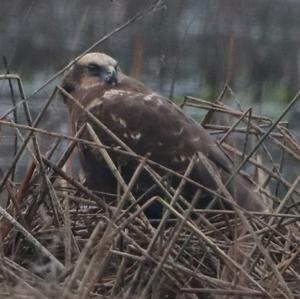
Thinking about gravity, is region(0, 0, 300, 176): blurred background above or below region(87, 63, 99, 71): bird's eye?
below

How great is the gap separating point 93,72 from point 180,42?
2032 mm

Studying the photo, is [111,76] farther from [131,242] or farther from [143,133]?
[131,242]

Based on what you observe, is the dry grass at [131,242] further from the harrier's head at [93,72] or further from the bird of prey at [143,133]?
the harrier's head at [93,72]

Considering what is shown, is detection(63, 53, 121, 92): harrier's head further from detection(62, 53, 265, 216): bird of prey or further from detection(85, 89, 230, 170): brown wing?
detection(85, 89, 230, 170): brown wing

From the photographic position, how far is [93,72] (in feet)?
15.4

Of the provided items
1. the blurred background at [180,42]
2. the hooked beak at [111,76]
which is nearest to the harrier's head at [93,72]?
the hooked beak at [111,76]

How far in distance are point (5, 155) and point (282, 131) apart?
3.18ft

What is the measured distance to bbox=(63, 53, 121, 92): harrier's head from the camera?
4.63m

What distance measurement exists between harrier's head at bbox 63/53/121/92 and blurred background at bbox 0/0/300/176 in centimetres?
→ 94

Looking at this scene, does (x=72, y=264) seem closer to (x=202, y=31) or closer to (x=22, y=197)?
(x=22, y=197)

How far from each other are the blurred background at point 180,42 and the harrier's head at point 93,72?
3.10 feet

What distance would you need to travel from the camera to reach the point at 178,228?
3.11m

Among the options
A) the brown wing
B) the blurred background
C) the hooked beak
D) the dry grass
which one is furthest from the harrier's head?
the blurred background

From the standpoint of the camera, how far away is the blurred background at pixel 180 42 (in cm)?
638
